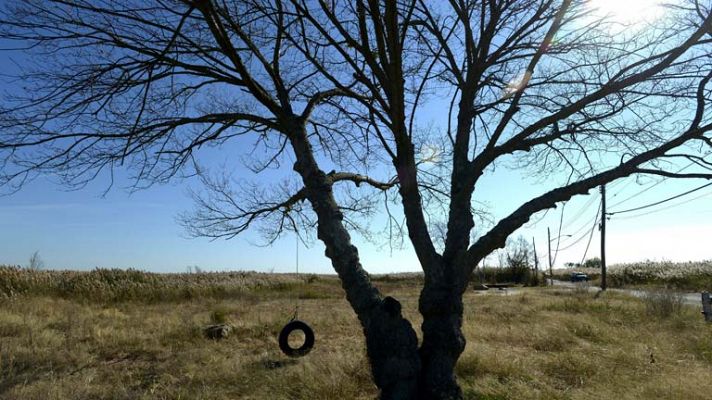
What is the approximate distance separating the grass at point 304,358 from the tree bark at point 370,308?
1147mm

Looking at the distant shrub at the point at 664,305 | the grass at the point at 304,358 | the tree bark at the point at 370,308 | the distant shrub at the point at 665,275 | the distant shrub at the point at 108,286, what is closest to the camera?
the tree bark at the point at 370,308

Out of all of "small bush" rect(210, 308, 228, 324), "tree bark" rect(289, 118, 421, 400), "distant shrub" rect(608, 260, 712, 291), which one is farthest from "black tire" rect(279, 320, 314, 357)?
"distant shrub" rect(608, 260, 712, 291)

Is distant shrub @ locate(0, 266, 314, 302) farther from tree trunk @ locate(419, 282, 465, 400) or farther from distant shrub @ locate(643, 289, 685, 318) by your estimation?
distant shrub @ locate(643, 289, 685, 318)

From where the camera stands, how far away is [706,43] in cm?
601

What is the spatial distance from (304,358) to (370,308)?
3.20m

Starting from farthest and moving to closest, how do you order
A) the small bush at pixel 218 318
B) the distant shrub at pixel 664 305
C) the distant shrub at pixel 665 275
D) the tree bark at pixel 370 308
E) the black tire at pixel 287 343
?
the distant shrub at pixel 665 275 < the distant shrub at pixel 664 305 < the small bush at pixel 218 318 < the black tire at pixel 287 343 < the tree bark at pixel 370 308

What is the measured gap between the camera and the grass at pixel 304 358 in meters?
6.55

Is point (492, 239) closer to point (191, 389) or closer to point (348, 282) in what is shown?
point (348, 282)

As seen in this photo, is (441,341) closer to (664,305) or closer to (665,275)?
(664,305)

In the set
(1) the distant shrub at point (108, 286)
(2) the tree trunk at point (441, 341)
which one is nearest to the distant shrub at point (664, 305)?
(2) the tree trunk at point (441, 341)

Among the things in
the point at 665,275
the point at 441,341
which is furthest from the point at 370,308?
the point at 665,275

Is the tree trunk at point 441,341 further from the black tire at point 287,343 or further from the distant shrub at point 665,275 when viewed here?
the distant shrub at point 665,275

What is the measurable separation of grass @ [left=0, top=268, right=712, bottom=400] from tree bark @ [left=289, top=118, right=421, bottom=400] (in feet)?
3.76

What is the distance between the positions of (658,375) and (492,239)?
423 centimetres
